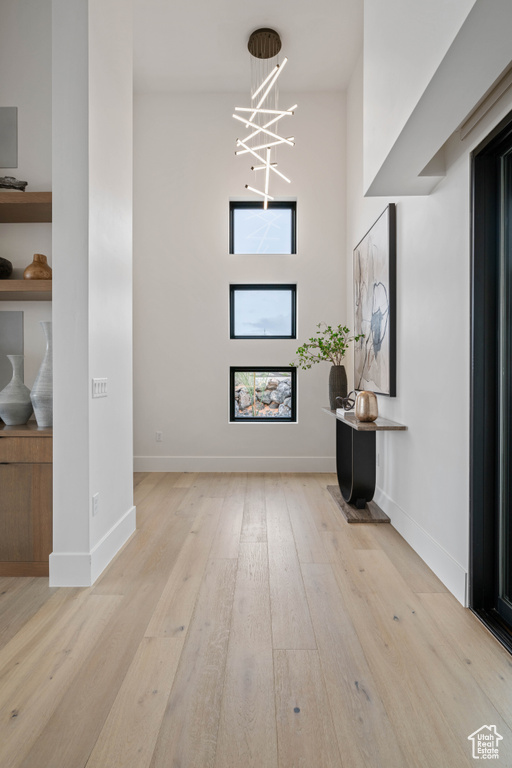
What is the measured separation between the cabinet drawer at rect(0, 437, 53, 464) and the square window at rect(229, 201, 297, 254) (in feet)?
11.0

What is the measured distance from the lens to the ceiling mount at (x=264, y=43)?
411 centimetres

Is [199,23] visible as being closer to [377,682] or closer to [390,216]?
[390,216]

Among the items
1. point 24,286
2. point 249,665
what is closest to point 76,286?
point 24,286

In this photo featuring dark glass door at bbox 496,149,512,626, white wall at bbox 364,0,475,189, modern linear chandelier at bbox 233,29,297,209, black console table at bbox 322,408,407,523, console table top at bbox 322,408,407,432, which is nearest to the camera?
white wall at bbox 364,0,475,189

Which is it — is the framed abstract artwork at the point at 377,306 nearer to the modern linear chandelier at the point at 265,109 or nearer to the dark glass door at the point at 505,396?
the modern linear chandelier at the point at 265,109

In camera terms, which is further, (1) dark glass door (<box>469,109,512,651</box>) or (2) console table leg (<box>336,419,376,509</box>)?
(2) console table leg (<box>336,419,376,509</box>)

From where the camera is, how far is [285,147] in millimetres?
5051

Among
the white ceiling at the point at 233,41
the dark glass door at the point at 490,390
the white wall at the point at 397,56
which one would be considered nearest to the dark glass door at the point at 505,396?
the dark glass door at the point at 490,390

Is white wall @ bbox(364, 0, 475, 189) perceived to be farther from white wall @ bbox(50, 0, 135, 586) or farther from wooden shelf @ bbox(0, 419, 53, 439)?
wooden shelf @ bbox(0, 419, 53, 439)

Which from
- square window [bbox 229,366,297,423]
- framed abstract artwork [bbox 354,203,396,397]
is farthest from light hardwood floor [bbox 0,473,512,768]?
square window [bbox 229,366,297,423]

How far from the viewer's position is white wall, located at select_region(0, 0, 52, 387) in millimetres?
2818

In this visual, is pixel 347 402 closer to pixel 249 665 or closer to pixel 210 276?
pixel 210 276

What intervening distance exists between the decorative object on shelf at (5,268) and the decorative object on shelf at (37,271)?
19 centimetres

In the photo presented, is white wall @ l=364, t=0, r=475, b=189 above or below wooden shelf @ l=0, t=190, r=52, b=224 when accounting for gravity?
above
